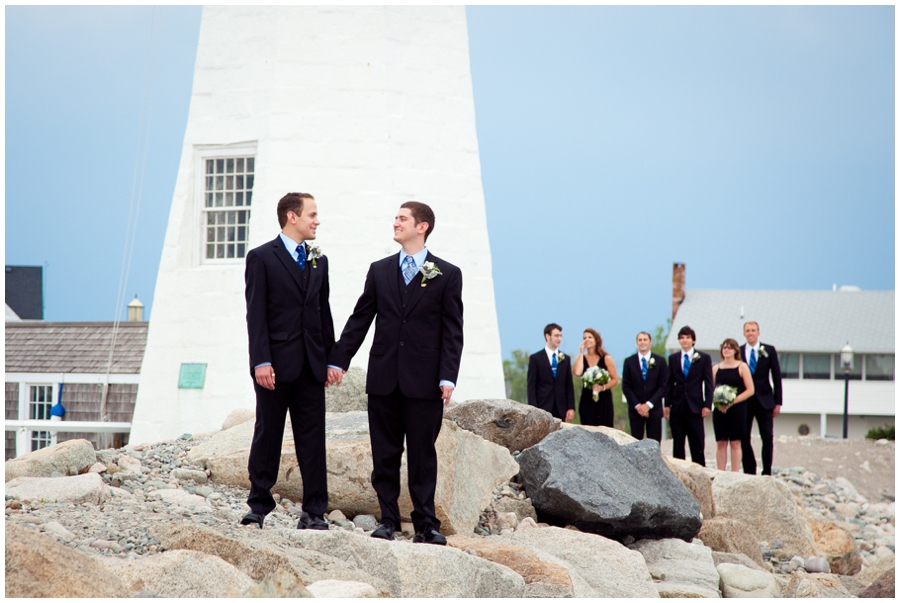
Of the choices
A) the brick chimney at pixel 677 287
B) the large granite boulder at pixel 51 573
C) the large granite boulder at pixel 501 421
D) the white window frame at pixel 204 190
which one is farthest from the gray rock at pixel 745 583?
the brick chimney at pixel 677 287

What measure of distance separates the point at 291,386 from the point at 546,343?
22.0ft

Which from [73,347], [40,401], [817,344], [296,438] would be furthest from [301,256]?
[817,344]

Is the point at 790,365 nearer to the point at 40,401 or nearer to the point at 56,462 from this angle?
the point at 40,401

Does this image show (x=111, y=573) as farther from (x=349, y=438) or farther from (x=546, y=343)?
(x=546, y=343)

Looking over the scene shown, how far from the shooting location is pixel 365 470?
8109 mm

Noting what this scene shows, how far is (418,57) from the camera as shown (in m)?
13.4

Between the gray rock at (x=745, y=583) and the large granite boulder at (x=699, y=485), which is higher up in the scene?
the large granite boulder at (x=699, y=485)

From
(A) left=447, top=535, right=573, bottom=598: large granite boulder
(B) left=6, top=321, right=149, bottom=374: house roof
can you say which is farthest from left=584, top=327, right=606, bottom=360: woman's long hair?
(B) left=6, top=321, right=149, bottom=374: house roof

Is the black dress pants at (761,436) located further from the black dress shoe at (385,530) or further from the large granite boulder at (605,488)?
the black dress shoe at (385,530)

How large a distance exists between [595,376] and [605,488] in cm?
417

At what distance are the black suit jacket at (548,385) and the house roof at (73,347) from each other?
9.73 metres

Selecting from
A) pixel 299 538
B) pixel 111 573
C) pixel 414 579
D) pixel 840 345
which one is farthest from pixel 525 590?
pixel 840 345

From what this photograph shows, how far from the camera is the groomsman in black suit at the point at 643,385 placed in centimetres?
1373

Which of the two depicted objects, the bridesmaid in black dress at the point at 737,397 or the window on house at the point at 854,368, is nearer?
the bridesmaid in black dress at the point at 737,397
